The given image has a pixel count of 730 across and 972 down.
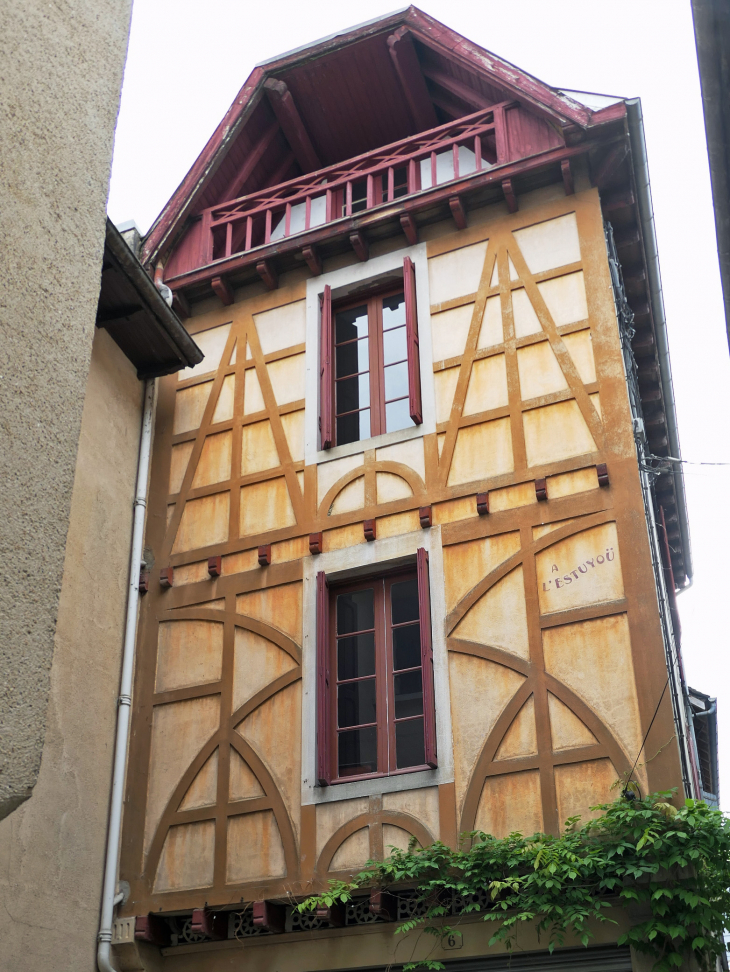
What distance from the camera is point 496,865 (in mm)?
7148

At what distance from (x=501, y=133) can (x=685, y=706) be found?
17.9 ft

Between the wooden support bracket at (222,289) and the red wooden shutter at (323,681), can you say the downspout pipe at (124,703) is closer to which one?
the wooden support bracket at (222,289)

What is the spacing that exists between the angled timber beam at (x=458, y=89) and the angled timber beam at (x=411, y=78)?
0.14 metres

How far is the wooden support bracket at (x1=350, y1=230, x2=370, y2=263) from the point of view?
10.1m

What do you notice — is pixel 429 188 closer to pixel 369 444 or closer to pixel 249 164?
pixel 369 444

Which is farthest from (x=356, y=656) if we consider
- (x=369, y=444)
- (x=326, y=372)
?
(x=326, y=372)

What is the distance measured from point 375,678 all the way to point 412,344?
9.75ft

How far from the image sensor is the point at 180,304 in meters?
10.9

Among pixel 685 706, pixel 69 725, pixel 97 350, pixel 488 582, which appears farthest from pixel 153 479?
pixel 685 706

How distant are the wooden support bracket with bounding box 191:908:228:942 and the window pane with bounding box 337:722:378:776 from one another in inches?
54.4

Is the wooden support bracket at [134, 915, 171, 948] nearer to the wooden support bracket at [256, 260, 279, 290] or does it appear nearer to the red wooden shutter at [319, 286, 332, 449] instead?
the red wooden shutter at [319, 286, 332, 449]

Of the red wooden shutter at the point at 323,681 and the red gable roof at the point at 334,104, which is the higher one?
the red gable roof at the point at 334,104

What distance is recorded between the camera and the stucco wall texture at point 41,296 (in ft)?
12.2

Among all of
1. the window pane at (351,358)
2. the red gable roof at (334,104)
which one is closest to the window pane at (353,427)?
the window pane at (351,358)
